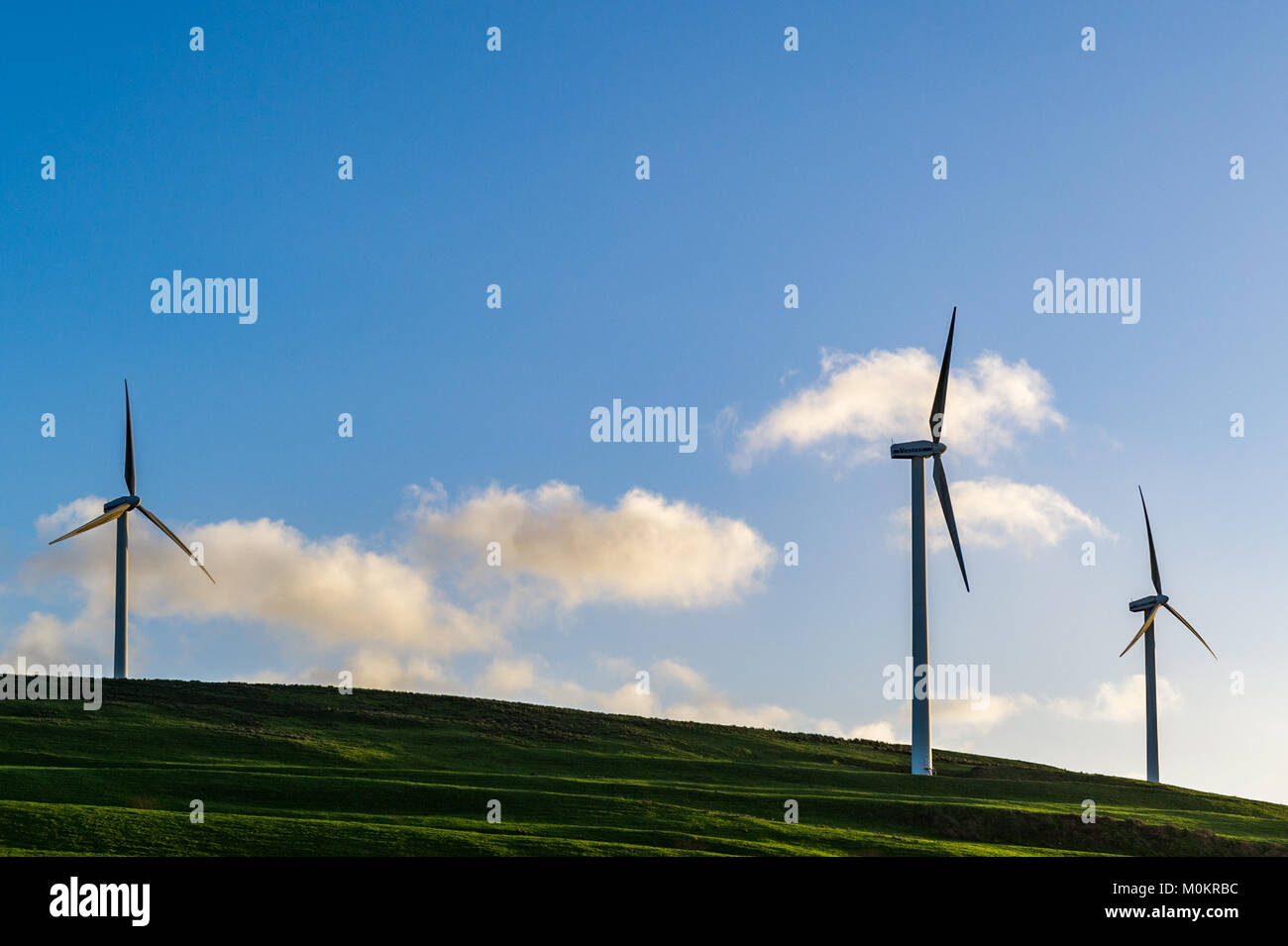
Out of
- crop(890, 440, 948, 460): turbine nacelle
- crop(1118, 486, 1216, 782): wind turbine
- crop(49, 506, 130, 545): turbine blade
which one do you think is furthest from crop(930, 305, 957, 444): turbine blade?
crop(49, 506, 130, 545): turbine blade

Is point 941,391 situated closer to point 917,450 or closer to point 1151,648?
point 917,450

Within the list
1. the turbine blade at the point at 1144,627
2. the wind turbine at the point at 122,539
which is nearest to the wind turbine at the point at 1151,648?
the turbine blade at the point at 1144,627

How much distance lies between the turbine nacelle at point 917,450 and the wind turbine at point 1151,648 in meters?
34.7

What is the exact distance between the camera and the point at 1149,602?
110375 millimetres

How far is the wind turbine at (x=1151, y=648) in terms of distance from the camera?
105 metres

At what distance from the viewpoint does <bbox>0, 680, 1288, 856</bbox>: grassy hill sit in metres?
43.6

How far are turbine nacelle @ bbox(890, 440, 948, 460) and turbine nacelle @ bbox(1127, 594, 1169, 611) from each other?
35.8 m

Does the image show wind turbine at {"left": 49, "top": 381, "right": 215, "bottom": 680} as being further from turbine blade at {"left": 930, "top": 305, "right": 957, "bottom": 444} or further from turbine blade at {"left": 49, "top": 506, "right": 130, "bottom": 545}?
turbine blade at {"left": 930, "top": 305, "right": 957, "bottom": 444}

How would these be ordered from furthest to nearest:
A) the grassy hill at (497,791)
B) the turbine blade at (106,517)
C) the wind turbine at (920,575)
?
the turbine blade at (106,517) → the wind turbine at (920,575) → the grassy hill at (497,791)

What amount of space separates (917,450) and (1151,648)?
3829cm

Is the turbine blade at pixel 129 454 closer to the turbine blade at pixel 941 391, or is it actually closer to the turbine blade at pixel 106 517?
the turbine blade at pixel 106 517

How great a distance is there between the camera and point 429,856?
40031 millimetres
